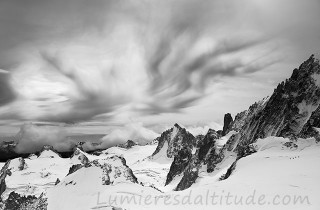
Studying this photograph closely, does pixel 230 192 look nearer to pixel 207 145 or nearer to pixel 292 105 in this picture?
A: pixel 292 105

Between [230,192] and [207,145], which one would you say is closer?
[230,192]

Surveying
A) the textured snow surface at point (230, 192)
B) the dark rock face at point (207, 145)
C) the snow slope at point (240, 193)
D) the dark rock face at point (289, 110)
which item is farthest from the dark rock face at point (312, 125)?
the dark rock face at point (207, 145)

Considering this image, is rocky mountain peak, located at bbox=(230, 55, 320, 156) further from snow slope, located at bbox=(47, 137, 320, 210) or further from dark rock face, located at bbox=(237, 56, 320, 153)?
snow slope, located at bbox=(47, 137, 320, 210)

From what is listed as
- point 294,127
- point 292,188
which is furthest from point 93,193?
point 294,127

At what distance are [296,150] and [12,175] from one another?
649 ft

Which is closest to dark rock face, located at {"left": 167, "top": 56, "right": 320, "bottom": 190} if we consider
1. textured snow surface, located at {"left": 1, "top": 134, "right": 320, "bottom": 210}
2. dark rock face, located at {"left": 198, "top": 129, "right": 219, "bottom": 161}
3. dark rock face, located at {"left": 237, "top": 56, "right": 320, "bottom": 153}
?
dark rock face, located at {"left": 237, "top": 56, "right": 320, "bottom": 153}

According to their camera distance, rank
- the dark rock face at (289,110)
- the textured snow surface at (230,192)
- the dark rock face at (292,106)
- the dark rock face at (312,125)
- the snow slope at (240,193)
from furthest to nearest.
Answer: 1. the dark rock face at (292,106)
2. the dark rock face at (289,110)
3. the dark rock face at (312,125)
4. the textured snow surface at (230,192)
5. the snow slope at (240,193)

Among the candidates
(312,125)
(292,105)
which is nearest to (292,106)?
(292,105)

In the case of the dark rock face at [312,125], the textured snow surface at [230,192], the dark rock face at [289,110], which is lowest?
the textured snow surface at [230,192]

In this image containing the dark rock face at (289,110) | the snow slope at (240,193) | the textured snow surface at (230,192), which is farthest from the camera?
the dark rock face at (289,110)

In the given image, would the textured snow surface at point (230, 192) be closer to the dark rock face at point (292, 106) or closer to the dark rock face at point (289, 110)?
the dark rock face at point (289, 110)

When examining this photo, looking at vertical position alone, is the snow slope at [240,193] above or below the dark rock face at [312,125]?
below

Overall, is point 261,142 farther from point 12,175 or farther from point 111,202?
point 12,175

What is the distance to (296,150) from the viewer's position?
47.7 metres
